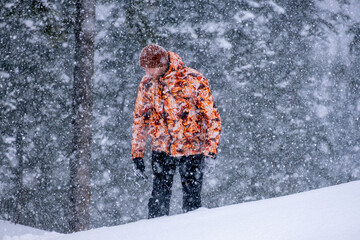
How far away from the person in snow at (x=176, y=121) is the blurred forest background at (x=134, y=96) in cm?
203

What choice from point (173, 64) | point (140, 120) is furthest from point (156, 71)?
point (140, 120)

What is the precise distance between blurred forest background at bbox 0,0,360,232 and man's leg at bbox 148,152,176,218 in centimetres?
203

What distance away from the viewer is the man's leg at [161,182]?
3.37 metres

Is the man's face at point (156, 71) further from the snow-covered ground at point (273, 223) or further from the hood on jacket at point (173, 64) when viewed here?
the snow-covered ground at point (273, 223)

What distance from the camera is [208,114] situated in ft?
10.5

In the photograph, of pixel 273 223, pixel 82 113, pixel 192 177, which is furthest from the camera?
pixel 82 113

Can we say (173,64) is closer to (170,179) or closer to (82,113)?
(170,179)

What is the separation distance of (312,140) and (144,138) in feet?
13.0

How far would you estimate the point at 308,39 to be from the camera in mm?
6000

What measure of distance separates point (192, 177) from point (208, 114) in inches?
28.5

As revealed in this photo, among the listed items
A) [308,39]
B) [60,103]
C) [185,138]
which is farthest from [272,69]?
[60,103]

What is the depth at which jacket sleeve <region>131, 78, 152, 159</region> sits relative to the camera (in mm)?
3432

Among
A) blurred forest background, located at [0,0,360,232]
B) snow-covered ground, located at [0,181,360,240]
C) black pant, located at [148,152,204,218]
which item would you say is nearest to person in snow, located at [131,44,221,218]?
black pant, located at [148,152,204,218]

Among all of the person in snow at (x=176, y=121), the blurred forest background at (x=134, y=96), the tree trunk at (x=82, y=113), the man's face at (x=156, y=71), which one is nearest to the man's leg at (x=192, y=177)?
the person in snow at (x=176, y=121)
